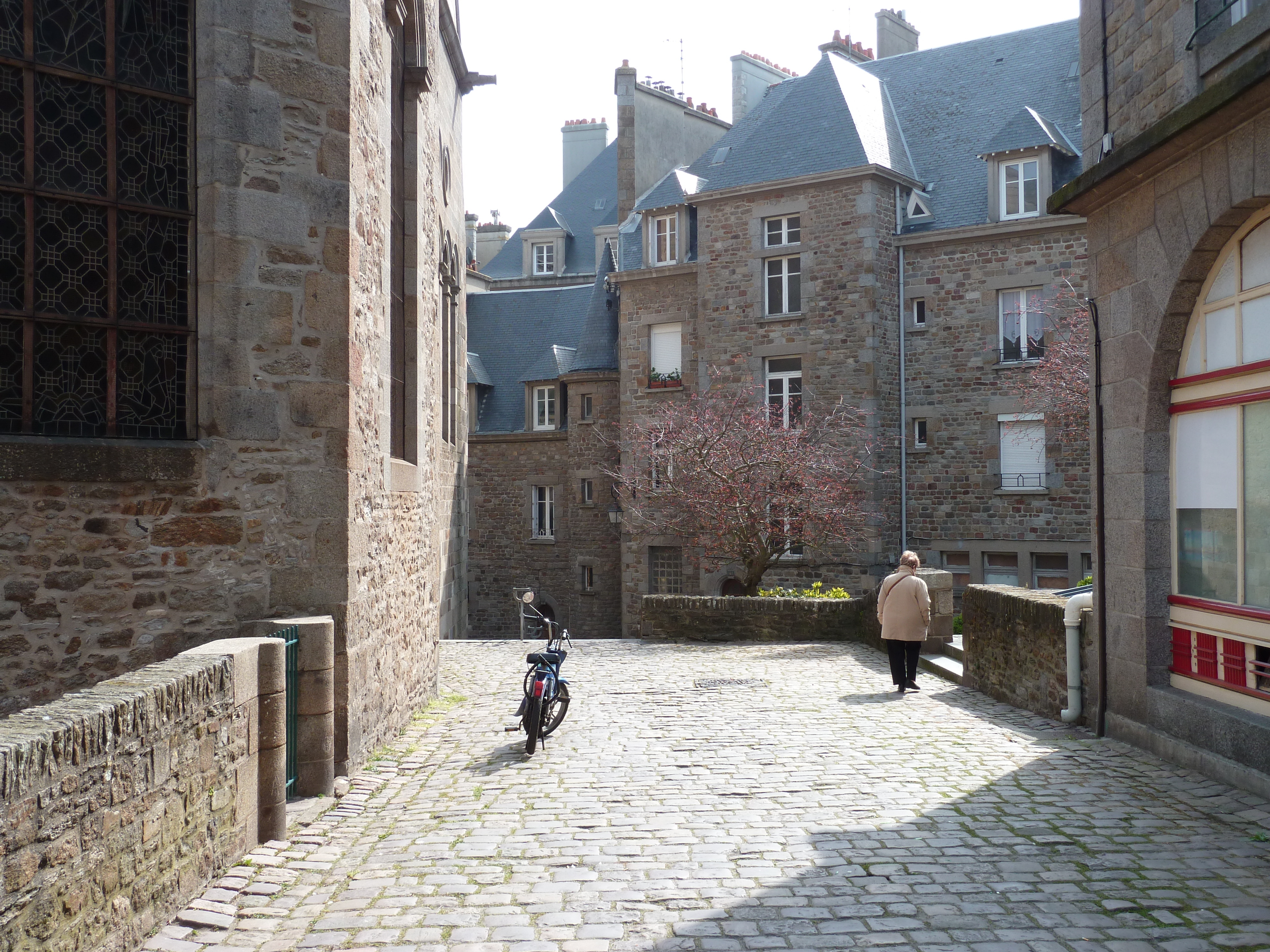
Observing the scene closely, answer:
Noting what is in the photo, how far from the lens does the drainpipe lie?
2264 centimetres

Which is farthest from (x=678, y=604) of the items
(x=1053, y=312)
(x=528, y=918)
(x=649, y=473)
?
(x=528, y=918)

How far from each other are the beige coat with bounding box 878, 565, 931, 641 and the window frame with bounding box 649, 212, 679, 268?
1551 centimetres

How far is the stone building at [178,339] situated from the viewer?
6312 millimetres

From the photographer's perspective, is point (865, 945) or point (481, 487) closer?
point (865, 945)

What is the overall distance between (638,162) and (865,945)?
95.6 feet

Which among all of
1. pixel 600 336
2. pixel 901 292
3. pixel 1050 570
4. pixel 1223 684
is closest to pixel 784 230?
pixel 901 292

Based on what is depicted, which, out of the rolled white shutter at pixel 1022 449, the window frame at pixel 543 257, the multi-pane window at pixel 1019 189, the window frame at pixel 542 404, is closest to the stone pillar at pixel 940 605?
the rolled white shutter at pixel 1022 449

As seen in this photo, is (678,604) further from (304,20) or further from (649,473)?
(304,20)

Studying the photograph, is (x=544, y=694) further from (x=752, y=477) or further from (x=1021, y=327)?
(x=1021, y=327)

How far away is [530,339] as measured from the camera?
3206 centimetres

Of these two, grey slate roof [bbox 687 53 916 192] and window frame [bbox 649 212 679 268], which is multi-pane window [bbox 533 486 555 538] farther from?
grey slate roof [bbox 687 53 916 192]

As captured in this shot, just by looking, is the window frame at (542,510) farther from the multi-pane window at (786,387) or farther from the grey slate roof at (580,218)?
the grey slate roof at (580,218)

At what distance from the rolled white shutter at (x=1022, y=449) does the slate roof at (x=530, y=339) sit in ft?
32.1

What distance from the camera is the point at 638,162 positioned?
103 ft
